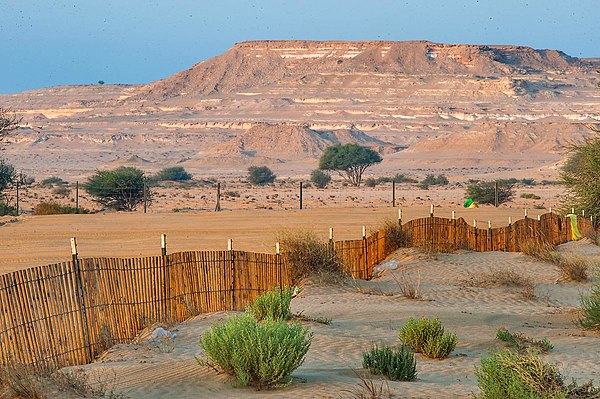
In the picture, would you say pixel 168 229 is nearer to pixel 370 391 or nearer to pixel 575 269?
pixel 575 269

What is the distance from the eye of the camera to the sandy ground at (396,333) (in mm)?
10312

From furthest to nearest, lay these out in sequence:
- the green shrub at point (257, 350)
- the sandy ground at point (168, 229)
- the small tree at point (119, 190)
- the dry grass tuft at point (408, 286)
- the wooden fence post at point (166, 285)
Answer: the small tree at point (119, 190), the sandy ground at point (168, 229), the dry grass tuft at point (408, 286), the wooden fence post at point (166, 285), the green shrub at point (257, 350)

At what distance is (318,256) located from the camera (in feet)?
64.8

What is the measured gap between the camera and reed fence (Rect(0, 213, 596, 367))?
11.2m

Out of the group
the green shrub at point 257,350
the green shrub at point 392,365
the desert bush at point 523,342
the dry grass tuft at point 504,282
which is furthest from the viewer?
the dry grass tuft at point 504,282

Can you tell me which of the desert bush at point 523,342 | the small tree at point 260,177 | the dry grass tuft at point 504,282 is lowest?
the dry grass tuft at point 504,282

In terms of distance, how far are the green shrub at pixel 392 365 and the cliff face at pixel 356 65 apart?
556 feet

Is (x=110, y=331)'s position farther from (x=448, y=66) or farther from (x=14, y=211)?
(x=448, y=66)

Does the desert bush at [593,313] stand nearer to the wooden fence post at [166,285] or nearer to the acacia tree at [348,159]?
the wooden fence post at [166,285]

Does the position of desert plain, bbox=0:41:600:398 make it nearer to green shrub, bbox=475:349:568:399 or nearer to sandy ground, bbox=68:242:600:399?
sandy ground, bbox=68:242:600:399

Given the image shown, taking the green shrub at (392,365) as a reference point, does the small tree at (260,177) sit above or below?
above

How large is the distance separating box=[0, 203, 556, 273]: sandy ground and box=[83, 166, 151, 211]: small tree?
901cm

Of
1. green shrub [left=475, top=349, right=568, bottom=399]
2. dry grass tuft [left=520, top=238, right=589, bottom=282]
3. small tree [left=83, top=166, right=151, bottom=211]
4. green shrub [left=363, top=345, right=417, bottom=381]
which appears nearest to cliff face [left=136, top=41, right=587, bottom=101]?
small tree [left=83, top=166, right=151, bottom=211]

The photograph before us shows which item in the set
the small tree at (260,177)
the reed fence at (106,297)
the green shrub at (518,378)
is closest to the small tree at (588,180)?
the reed fence at (106,297)
